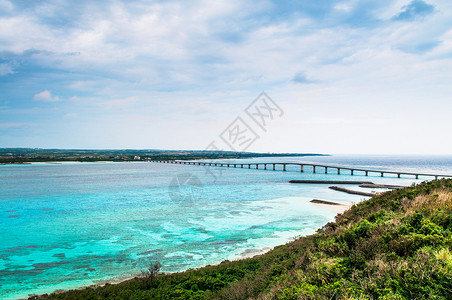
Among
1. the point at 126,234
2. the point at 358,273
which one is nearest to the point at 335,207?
the point at 126,234

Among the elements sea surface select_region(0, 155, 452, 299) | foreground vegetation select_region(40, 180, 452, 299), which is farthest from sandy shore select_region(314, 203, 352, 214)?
foreground vegetation select_region(40, 180, 452, 299)

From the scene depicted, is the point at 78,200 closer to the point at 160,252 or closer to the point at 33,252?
the point at 33,252

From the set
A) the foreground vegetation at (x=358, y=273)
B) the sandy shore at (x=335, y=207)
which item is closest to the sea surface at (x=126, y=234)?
the sandy shore at (x=335, y=207)

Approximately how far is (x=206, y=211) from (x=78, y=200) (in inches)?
917

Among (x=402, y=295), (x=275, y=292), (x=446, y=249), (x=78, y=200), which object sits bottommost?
(x=78, y=200)

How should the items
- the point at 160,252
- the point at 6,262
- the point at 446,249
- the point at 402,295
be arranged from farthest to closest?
the point at 160,252
the point at 6,262
the point at 446,249
the point at 402,295

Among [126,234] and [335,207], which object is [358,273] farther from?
[335,207]

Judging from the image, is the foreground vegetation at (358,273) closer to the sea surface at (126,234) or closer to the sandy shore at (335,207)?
the sea surface at (126,234)

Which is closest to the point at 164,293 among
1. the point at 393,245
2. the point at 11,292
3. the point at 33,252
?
the point at 393,245

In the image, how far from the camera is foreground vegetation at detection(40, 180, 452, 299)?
5.85m

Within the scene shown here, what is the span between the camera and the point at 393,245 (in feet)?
25.2

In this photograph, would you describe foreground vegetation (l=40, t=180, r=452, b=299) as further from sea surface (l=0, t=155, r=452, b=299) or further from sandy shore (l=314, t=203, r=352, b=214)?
sandy shore (l=314, t=203, r=352, b=214)

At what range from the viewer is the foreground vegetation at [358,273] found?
5.85 meters

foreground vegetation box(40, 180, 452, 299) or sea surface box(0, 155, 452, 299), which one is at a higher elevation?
foreground vegetation box(40, 180, 452, 299)
